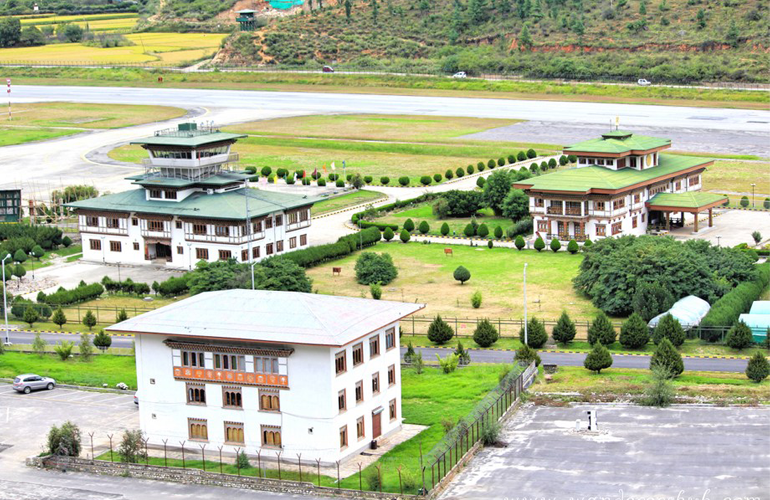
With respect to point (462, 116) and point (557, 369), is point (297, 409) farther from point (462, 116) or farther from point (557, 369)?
point (462, 116)

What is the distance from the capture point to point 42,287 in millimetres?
97938

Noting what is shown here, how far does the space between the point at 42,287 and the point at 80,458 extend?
43.7 m

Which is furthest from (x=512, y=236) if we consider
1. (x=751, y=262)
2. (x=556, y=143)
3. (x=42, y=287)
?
(x=556, y=143)

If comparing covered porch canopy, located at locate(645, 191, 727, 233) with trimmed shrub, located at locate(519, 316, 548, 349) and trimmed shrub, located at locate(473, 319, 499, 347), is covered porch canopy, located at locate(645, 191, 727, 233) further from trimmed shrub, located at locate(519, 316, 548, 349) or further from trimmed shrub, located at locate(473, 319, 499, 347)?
trimmed shrub, located at locate(473, 319, 499, 347)

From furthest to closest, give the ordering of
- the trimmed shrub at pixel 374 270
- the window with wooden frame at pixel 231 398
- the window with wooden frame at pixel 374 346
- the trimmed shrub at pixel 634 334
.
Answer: the trimmed shrub at pixel 374 270, the trimmed shrub at pixel 634 334, the window with wooden frame at pixel 374 346, the window with wooden frame at pixel 231 398

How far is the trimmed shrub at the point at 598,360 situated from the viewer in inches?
2719

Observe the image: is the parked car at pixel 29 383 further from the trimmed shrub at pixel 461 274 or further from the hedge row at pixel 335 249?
the trimmed shrub at pixel 461 274

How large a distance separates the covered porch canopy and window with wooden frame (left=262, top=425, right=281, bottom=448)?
63916 mm

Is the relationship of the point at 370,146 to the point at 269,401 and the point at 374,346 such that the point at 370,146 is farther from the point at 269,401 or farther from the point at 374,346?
the point at 269,401

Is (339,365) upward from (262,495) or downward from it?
upward

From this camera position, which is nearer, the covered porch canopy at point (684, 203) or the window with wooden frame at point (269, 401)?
the window with wooden frame at point (269, 401)

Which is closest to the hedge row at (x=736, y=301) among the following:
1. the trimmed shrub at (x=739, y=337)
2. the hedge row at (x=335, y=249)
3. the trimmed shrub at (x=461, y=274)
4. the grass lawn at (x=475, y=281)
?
the trimmed shrub at (x=739, y=337)

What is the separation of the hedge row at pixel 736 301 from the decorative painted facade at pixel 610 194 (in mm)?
20372

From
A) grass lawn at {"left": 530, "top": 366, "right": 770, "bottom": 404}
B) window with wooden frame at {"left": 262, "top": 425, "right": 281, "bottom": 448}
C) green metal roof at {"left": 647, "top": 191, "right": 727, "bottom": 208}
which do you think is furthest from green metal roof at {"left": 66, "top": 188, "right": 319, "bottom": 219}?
window with wooden frame at {"left": 262, "top": 425, "right": 281, "bottom": 448}
